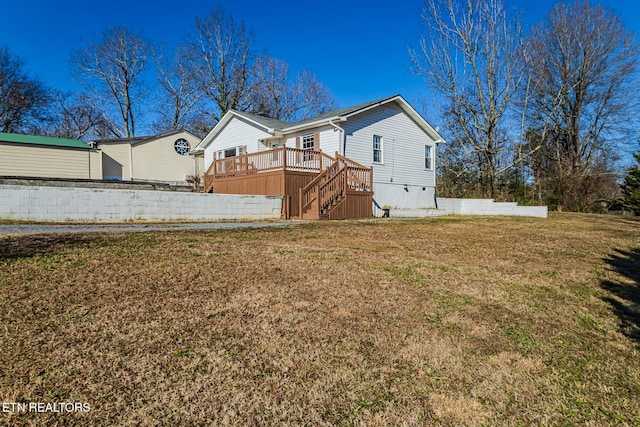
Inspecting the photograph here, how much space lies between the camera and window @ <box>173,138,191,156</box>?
27516 millimetres

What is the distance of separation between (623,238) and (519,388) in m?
9.69

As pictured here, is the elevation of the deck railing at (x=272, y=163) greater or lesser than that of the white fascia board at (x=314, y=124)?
lesser

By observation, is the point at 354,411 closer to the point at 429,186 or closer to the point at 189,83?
the point at 429,186

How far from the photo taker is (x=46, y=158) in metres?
21.8

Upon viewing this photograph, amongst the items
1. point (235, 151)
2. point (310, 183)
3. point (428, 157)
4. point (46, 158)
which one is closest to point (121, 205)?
point (310, 183)

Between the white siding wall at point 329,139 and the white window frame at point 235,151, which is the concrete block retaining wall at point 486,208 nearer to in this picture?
the white siding wall at point 329,139

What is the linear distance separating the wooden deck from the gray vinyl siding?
7.43 ft

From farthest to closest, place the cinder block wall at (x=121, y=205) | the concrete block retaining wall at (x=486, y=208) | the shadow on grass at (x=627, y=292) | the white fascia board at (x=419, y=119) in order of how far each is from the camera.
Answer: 1. the white fascia board at (x=419, y=119)
2. the concrete block retaining wall at (x=486, y=208)
3. the cinder block wall at (x=121, y=205)
4. the shadow on grass at (x=627, y=292)

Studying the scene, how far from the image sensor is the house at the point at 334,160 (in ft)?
44.3

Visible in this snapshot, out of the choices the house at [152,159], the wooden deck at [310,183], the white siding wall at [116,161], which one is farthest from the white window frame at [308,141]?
the white siding wall at [116,161]

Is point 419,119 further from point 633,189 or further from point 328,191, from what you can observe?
point 633,189

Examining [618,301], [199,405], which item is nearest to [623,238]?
[618,301]

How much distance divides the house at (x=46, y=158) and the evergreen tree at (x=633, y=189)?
3378cm

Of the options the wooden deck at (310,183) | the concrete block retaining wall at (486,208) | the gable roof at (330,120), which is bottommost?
the concrete block retaining wall at (486,208)
